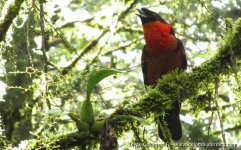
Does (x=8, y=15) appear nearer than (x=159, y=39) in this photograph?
Yes

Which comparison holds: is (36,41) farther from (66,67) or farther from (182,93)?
(182,93)

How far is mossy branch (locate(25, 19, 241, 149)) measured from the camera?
262cm

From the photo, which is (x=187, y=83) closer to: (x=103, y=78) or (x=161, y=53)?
(x=103, y=78)

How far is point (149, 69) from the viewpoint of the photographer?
410 cm

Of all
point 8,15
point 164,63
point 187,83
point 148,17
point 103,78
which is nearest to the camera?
point 103,78

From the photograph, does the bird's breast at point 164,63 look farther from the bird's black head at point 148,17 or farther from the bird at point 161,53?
the bird's black head at point 148,17

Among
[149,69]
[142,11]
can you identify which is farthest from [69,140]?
[142,11]

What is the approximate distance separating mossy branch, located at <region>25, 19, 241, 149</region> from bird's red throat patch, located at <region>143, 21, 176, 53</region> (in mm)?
1165

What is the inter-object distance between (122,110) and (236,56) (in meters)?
0.91

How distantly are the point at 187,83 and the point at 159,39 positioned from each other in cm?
132

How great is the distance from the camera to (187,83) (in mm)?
2768

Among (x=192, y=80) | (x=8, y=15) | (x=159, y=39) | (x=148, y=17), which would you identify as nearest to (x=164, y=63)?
(x=159, y=39)

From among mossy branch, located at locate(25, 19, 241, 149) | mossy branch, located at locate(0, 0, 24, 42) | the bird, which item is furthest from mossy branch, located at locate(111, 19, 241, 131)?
mossy branch, located at locate(0, 0, 24, 42)

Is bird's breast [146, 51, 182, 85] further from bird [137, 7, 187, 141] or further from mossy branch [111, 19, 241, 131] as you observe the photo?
mossy branch [111, 19, 241, 131]
